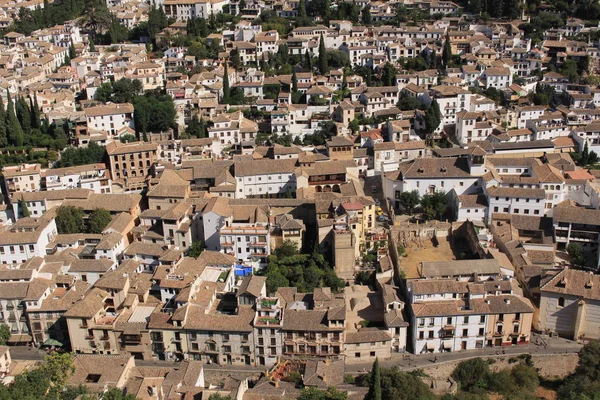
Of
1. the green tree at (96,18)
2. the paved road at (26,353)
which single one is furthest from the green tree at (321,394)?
the green tree at (96,18)

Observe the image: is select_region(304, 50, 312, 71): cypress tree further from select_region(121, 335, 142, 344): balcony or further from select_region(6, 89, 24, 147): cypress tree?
select_region(121, 335, 142, 344): balcony

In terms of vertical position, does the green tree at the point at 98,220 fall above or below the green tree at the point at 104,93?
below

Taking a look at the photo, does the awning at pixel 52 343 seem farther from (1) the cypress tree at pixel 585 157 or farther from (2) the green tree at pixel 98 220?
(1) the cypress tree at pixel 585 157

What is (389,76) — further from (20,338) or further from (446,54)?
(20,338)

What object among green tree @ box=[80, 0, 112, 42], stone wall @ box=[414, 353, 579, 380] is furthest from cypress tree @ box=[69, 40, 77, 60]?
stone wall @ box=[414, 353, 579, 380]

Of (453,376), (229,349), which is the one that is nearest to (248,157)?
(229,349)

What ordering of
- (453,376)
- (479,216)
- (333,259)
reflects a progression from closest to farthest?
1. (453,376)
2. (333,259)
3. (479,216)

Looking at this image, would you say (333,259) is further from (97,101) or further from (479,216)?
(97,101)
